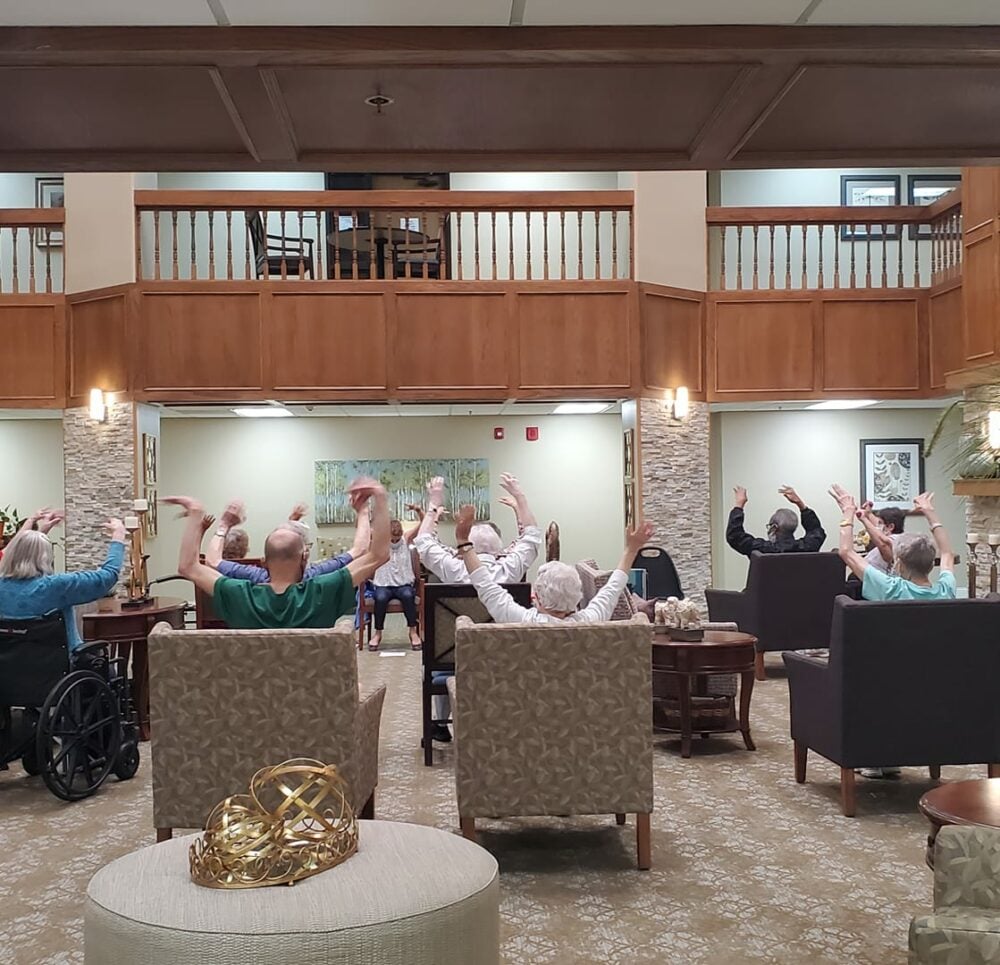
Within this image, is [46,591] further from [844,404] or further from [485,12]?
[844,404]

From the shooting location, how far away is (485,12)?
8.57ft

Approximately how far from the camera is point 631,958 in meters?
3.51

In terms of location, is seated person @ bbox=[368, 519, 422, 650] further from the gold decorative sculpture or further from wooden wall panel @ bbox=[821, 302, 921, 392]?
the gold decorative sculpture

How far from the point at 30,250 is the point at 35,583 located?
5785mm

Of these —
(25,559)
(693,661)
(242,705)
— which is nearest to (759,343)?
(693,661)

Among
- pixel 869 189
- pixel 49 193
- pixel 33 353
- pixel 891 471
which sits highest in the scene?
pixel 49 193

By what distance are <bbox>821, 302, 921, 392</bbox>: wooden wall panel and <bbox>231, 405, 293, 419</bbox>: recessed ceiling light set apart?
5502mm

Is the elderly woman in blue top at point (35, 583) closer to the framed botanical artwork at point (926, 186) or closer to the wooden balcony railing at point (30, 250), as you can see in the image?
the wooden balcony railing at point (30, 250)

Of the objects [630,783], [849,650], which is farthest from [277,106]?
[849,650]

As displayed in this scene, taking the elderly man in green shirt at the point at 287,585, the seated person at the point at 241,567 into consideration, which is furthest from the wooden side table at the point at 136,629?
the elderly man in green shirt at the point at 287,585

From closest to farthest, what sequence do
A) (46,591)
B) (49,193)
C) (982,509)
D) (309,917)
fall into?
(309,917), (46,591), (982,509), (49,193)

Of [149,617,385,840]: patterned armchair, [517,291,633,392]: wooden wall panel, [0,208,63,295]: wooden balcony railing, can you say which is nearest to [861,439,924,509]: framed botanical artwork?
[517,291,633,392]: wooden wall panel

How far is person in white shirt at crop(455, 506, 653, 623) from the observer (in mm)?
4754

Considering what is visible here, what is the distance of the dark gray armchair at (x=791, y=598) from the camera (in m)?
8.41
